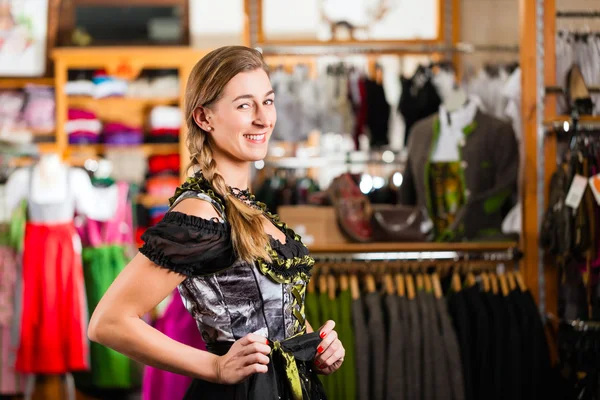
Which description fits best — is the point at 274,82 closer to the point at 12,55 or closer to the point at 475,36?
the point at 475,36

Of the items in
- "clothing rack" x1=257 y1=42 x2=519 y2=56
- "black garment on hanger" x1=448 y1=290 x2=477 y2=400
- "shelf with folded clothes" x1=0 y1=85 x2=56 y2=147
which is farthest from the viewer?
"shelf with folded clothes" x1=0 y1=85 x2=56 y2=147

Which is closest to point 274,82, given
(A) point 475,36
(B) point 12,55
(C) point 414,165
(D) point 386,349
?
(C) point 414,165

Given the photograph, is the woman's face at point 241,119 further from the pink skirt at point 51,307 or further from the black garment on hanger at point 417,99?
the pink skirt at point 51,307

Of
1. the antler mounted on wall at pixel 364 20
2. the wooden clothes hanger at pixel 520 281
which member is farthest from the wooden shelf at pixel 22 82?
the wooden clothes hanger at pixel 520 281

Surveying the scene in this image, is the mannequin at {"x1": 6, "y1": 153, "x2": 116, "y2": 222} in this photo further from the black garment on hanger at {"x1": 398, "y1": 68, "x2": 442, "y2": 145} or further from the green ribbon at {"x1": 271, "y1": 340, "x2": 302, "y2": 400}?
the green ribbon at {"x1": 271, "y1": 340, "x2": 302, "y2": 400}

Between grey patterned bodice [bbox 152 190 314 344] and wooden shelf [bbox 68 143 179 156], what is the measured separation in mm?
5020

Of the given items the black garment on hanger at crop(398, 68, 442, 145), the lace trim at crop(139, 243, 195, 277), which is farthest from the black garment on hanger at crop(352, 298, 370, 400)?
the black garment on hanger at crop(398, 68, 442, 145)

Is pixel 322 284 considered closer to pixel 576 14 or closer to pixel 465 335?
pixel 465 335

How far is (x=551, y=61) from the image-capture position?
11.6ft

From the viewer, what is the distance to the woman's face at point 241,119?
164 cm

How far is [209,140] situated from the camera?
66.2 inches

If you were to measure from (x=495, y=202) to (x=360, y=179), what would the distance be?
699mm

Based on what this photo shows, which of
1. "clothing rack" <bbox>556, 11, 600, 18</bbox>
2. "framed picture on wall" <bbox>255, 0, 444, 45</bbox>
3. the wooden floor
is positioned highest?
"framed picture on wall" <bbox>255, 0, 444, 45</bbox>

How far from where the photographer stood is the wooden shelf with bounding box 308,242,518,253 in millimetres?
3492
